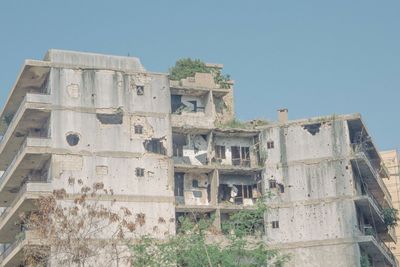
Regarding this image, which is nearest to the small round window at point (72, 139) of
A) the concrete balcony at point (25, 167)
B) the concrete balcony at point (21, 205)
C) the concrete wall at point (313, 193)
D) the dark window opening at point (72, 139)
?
the dark window opening at point (72, 139)

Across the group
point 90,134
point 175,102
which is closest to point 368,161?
point 175,102

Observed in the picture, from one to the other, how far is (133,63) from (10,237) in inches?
533

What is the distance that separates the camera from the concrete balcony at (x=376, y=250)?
5941cm

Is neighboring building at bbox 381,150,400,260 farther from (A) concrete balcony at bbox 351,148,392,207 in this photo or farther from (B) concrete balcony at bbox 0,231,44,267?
(B) concrete balcony at bbox 0,231,44,267

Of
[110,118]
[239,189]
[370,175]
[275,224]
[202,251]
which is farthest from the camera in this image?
[239,189]

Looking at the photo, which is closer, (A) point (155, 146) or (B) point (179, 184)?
(A) point (155, 146)

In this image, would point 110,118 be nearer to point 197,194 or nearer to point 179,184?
point 179,184

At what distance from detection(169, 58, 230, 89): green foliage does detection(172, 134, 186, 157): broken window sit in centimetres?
402

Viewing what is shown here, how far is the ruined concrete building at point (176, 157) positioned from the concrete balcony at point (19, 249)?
0.18 metres

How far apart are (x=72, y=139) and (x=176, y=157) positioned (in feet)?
26.3

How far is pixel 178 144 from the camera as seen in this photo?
6338 centimetres

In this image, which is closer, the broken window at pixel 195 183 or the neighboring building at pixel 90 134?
the neighboring building at pixel 90 134

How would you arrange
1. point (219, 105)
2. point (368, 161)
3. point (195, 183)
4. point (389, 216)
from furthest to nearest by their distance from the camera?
point (389, 216)
point (219, 105)
point (195, 183)
point (368, 161)

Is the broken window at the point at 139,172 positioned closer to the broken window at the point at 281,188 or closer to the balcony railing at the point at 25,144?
the balcony railing at the point at 25,144
